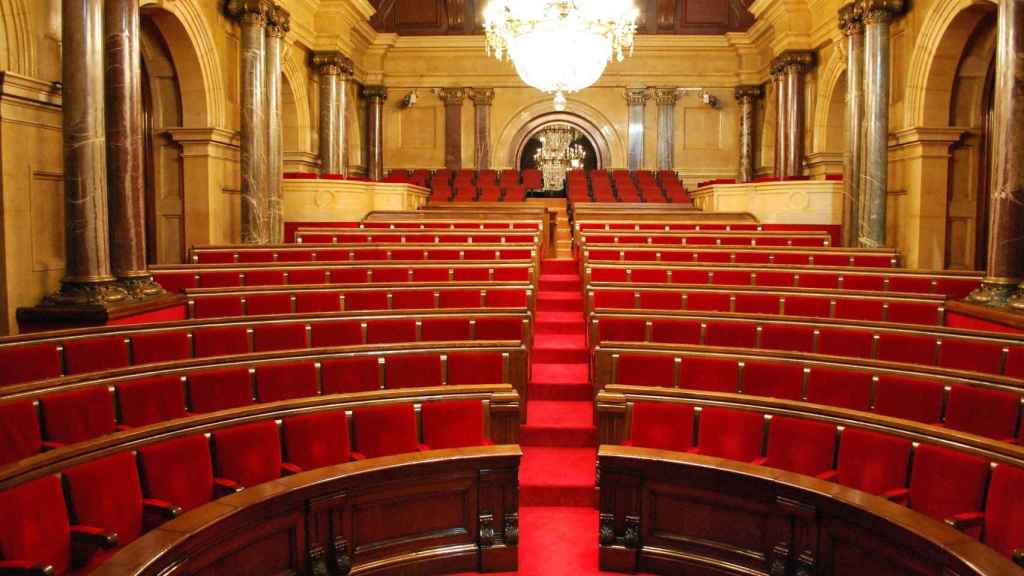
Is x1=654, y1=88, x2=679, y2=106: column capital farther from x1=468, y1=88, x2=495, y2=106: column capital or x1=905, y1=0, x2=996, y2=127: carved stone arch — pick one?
x1=905, y1=0, x2=996, y2=127: carved stone arch

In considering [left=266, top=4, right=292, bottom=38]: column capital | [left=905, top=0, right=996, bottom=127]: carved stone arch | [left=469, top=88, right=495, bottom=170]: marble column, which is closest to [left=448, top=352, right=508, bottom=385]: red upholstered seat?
[left=905, top=0, right=996, bottom=127]: carved stone arch

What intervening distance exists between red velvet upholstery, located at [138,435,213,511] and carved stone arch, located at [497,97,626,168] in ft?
45.8

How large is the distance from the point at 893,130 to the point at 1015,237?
4223 mm

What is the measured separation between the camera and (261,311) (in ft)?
17.2

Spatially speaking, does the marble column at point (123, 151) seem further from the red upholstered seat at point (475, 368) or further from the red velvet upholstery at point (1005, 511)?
the red velvet upholstery at point (1005, 511)

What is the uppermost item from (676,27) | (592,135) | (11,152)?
(676,27)

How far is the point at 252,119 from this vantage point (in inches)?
358

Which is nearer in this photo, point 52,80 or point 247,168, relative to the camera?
point 52,80

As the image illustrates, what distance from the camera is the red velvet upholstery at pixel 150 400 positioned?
3260 millimetres

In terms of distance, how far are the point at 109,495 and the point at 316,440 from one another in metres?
0.74

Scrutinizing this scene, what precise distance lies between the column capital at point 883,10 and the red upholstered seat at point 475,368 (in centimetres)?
734

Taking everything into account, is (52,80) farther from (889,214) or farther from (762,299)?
(889,214)

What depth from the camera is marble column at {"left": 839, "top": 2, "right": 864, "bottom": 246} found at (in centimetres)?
900

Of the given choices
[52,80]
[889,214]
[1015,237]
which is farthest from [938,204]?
[52,80]
